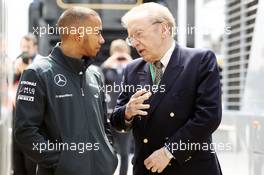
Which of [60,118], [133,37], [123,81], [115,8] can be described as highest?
[115,8]

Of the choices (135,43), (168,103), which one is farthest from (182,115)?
(135,43)

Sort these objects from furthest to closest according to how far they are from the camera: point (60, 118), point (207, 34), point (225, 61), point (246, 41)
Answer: point (225, 61), point (246, 41), point (207, 34), point (60, 118)

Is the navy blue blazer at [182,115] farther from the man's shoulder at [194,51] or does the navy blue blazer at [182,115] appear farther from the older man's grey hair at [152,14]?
the older man's grey hair at [152,14]

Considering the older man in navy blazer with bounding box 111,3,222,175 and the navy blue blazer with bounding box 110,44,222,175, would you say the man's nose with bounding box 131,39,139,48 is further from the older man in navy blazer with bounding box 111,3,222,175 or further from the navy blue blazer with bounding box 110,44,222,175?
the navy blue blazer with bounding box 110,44,222,175

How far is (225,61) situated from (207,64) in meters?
1.20

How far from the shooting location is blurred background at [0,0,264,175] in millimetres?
2580

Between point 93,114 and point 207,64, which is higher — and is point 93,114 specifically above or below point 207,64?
below

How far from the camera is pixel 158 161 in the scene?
2260 mm

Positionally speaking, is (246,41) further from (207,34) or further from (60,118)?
(60,118)

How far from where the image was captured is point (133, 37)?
91.2 inches

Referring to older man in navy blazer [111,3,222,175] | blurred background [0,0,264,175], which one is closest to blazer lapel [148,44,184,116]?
older man in navy blazer [111,3,222,175]

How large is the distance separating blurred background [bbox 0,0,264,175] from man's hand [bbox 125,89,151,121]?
1.07 feet

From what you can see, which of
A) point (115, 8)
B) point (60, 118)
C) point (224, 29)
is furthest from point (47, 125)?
point (224, 29)

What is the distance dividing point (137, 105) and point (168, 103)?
0.14 meters
